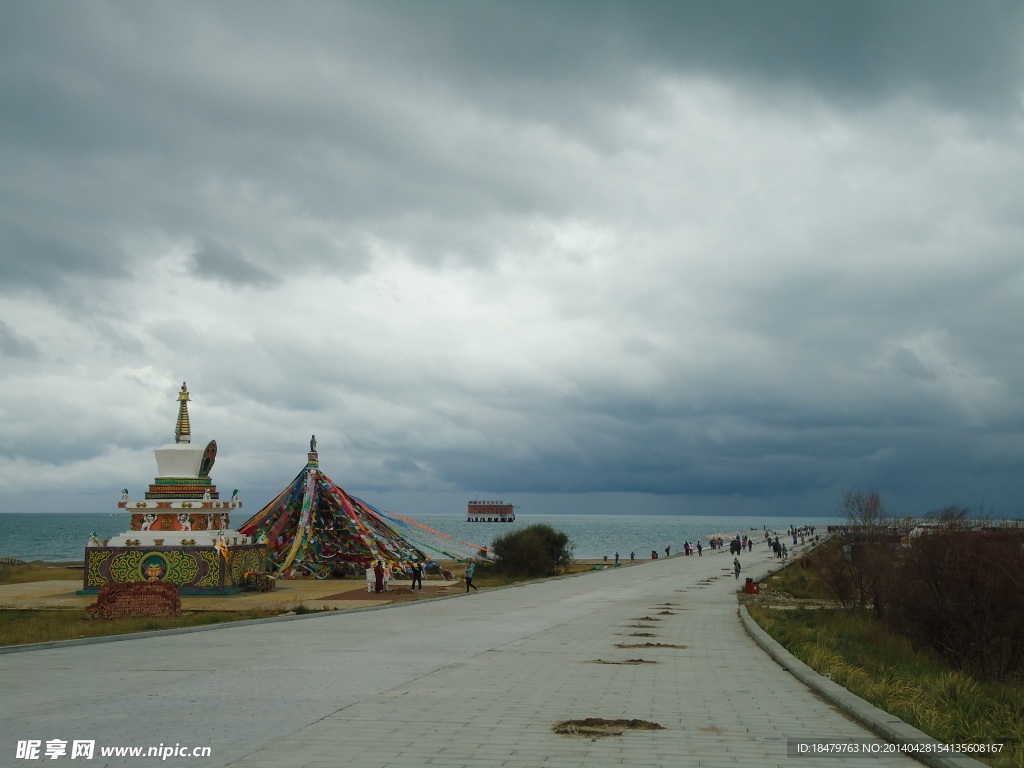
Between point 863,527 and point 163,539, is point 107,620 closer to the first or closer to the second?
point 163,539

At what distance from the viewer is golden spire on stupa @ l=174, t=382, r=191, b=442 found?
32.1 meters

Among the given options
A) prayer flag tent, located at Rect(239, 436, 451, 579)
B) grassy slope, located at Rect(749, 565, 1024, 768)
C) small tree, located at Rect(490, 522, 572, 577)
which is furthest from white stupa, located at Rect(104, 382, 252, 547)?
grassy slope, located at Rect(749, 565, 1024, 768)

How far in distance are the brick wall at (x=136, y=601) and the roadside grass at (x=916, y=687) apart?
536 inches

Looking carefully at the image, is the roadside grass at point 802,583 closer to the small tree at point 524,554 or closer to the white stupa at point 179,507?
the small tree at point 524,554

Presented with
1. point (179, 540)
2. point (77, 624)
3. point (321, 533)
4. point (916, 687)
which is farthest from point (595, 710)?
point (321, 533)

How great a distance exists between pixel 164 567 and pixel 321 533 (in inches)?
338

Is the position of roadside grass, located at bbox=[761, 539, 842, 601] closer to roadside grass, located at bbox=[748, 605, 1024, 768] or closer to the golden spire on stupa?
roadside grass, located at bbox=[748, 605, 1024, 768]

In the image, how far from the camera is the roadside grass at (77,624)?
15.4 m

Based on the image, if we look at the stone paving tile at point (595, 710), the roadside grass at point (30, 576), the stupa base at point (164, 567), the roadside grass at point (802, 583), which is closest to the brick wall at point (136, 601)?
the stupa base at point (164, 567)

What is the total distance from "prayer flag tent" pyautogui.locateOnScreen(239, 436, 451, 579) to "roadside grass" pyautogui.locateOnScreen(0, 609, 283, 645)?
1400 centimetres

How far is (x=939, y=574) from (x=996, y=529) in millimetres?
2953

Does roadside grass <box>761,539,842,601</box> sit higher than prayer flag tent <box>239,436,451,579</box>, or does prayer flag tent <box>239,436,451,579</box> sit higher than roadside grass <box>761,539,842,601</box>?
prayer flag tent <box>239,436,451,579</box>

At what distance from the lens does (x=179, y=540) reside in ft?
98.5

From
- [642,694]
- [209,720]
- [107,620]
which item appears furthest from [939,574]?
[107,620]
